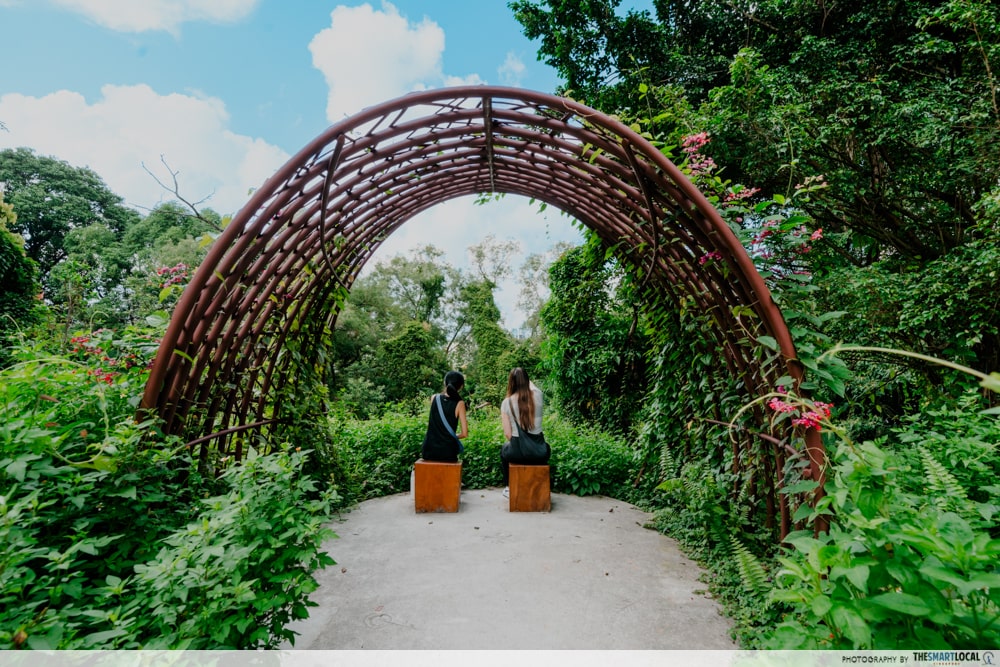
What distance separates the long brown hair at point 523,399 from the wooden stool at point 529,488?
1.46 feet

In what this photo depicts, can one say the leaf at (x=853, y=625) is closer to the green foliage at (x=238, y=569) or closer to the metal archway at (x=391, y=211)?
the metal archway at (x=391, y=211)

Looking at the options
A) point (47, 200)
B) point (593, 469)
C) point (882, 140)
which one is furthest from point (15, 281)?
point (47, 200)

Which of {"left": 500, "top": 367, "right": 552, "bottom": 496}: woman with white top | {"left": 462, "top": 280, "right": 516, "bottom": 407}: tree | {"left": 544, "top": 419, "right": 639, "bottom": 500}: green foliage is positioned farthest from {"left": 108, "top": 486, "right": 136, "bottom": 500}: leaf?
{"left": 462, "top": 280, "right": 516, "bottom": 407}: tree

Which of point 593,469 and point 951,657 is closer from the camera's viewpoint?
point 951,657

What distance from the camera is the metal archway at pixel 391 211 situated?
249 cm

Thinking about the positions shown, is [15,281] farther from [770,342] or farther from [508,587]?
[770,342]

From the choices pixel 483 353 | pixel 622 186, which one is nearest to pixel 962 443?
pixel 622 186

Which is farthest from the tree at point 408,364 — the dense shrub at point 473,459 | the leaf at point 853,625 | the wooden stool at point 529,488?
the leaf at point 853,625

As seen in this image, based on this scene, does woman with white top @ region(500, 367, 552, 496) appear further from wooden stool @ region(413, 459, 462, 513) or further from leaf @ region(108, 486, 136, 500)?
leaf @ region(108, 486, 136, 500)

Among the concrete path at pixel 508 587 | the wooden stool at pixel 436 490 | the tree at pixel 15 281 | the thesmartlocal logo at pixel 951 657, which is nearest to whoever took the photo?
the thesmartlocal logo at pixel 951 657

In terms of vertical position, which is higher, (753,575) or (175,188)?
(175,188)

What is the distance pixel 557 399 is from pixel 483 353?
570 cm

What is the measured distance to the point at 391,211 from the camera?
15.2 ft

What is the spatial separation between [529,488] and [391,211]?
3155 millimetres
